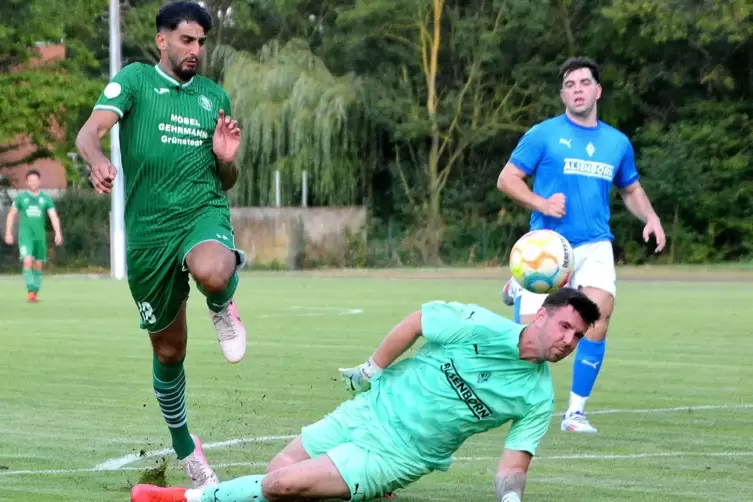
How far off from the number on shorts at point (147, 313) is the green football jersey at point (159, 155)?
302 mm

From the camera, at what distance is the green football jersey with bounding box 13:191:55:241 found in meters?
23.8

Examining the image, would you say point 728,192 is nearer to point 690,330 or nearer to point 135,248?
point 690,330

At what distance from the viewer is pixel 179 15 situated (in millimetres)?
7035

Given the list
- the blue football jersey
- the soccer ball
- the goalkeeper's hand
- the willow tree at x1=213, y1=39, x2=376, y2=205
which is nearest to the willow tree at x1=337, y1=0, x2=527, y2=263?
the willow tree at x1=213, y1=39, x2=376, y2=205

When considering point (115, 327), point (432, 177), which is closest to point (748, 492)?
point (115, 327)

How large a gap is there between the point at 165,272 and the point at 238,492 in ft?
5.34

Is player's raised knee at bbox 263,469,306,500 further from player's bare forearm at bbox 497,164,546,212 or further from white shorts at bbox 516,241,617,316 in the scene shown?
white shorts at bbox 516,241,617,316

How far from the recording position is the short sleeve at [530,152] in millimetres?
9203

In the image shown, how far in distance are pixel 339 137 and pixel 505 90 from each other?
23.0 feet

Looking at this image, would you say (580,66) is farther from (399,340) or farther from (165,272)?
(399,340)

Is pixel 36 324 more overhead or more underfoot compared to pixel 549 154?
more underfoot

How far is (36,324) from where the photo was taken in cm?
1830

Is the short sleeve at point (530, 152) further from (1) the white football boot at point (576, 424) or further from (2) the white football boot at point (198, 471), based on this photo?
(2) the white football boot at point (198, 471)

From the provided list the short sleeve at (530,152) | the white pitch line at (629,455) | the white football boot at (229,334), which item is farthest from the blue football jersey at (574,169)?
the white football boot at (229,334)
